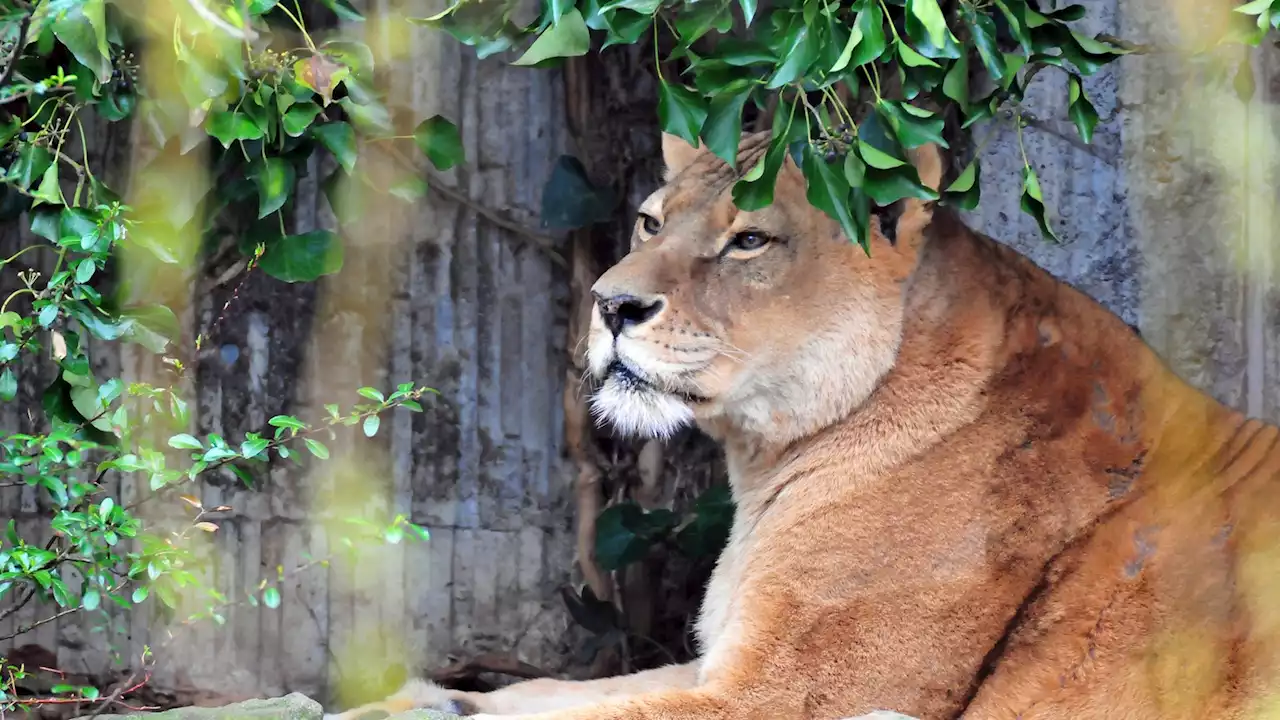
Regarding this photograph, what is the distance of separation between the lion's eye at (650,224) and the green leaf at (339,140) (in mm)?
713

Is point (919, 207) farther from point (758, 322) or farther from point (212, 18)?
point (212, 18)

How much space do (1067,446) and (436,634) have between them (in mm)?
2024

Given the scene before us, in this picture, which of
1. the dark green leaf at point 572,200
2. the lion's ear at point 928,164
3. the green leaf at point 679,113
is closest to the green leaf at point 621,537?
the dark green leaf at point 572,200

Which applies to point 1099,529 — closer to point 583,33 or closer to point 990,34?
point 990,34

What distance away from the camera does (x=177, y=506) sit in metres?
4.12

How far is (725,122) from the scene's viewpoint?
9.07ft

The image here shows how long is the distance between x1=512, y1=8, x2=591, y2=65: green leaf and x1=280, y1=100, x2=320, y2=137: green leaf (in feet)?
2.69

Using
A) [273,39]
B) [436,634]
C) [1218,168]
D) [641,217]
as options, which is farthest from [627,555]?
[1218,168]

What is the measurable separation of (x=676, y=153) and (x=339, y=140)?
2.74 ft

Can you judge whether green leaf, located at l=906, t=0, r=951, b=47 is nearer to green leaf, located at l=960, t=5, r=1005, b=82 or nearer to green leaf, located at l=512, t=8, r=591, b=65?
green leaf, located at l=960, t=5, r=1005, b=82

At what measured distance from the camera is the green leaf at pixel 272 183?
11.3 ft

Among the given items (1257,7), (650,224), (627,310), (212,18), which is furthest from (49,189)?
(1257,7)

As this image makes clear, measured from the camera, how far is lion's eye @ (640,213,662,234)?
346 cm

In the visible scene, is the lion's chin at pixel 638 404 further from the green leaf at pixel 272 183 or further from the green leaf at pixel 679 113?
the green leaf at pixel 272 183
